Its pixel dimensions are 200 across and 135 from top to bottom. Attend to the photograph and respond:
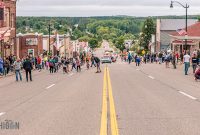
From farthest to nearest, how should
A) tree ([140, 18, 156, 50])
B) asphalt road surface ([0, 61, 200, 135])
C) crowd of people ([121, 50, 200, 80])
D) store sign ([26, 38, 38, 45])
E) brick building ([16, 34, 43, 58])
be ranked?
tree ([140, 18, 156, 50]), store sign ([26, 38, 38, 45]), brick building ([16, 34, 43, 58]), crowd of people ([121, 50, 200, 80]), asphalt road surface ([0, 61, 200, 135])

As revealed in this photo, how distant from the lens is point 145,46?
138 m

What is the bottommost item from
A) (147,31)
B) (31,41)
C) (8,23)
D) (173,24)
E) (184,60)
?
(184,60)

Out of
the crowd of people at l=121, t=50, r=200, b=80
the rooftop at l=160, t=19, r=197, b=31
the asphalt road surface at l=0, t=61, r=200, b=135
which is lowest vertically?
the asphalt road surface at l=0, t=61, r=200, b=135

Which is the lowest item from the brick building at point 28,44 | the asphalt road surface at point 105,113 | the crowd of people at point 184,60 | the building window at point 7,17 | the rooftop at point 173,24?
the asphalt road surface at point 105,113

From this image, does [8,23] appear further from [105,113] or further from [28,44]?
[105,113]

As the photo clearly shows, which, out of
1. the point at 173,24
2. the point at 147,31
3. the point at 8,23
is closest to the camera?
the point at 8,23

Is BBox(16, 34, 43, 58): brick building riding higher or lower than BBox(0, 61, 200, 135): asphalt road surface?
higher

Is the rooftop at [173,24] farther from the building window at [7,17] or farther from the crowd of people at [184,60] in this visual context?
the building window at [7,17]

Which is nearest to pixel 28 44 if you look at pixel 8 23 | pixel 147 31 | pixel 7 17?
pixel 8 23

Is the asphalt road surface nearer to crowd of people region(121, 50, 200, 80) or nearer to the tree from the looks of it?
crowd of people region(121, 50, 200, 80)

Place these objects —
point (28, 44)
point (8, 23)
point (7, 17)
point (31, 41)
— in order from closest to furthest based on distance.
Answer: point (7, 17) → point (8, 23) → point (28, 44) → point (31, 41)

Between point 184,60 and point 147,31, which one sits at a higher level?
point 147,31

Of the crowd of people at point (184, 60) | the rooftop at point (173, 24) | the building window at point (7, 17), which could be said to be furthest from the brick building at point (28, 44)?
the rooftop at point (173, 24)

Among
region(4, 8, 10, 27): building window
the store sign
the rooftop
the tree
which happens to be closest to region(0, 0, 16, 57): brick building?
region(4, 8, 10, 27): building window
